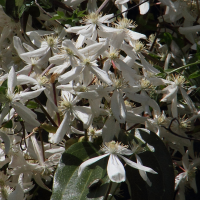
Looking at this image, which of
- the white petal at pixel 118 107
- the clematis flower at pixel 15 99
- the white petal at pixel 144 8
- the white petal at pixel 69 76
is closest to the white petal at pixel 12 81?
the clematis flower at pixel 15 99

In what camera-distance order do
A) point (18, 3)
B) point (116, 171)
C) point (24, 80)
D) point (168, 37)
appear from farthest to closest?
Result: 1. point (168, 37)
2. point (18, 3)
3. point (24, 80)
4. point (116, 171)

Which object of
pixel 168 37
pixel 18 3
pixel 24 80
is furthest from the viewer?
pixel 168 37

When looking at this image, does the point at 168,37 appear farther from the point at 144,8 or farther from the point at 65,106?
the point at 65,106

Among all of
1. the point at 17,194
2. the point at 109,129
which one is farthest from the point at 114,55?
the point at 17,194

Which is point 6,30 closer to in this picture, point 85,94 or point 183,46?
point 85,94

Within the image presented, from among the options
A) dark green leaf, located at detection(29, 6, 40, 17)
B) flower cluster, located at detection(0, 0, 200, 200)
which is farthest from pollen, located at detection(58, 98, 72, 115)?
dark green leaf, located at detection(29, 6, 40, 17)
